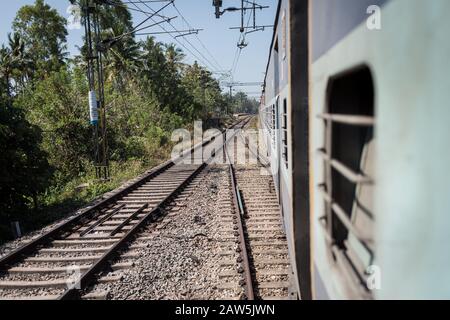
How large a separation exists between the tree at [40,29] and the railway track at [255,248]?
45.4 metres

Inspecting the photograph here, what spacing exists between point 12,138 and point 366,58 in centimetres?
988

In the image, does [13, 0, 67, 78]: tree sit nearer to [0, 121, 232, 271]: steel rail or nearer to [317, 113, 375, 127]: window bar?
[0, 121, 232, 271]: steel rail

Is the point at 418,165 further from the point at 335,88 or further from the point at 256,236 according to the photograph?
the point at 256,236

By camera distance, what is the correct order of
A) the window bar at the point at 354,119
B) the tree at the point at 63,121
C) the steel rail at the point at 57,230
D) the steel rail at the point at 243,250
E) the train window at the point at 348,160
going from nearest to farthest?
the window bar at the point at 354,119 → the train window at the point at 348,160 → the steel rail at the point at 243,250 → the steel rail at the point at 57,230 → the tree at the point at 63,121

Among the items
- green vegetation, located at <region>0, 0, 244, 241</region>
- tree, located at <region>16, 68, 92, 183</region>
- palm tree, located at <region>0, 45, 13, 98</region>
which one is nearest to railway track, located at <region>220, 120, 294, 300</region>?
green vegetation, located at <region>0, 0, 244, 241</region>

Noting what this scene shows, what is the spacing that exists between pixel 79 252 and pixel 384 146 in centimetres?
606

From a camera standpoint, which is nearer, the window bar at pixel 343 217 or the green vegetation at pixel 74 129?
the window bar at pixel 343 217

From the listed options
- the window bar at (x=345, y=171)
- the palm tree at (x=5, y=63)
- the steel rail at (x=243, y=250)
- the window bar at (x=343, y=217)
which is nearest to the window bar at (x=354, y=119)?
the window bar at (x=345, y=171)

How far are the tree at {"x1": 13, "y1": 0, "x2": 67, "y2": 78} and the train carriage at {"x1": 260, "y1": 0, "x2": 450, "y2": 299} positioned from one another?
166 feet

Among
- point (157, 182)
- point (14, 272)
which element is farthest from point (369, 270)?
point (157, 182)

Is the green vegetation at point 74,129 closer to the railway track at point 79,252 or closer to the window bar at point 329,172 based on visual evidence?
the railway track at point 79,252

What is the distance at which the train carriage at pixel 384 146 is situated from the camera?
1114 mm

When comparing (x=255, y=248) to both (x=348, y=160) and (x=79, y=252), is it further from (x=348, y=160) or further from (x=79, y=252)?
(x=348, y=160)

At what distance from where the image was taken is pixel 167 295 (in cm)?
467
